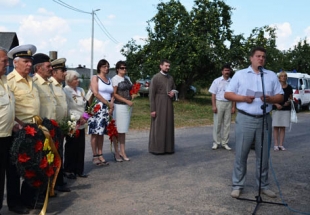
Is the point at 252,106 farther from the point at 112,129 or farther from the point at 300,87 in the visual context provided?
the point at 300,87

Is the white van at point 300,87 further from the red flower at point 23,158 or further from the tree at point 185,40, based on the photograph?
the red flower at point 23,158

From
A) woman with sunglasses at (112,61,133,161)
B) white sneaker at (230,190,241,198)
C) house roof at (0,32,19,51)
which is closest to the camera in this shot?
white sneaker at (230,190,241,198)

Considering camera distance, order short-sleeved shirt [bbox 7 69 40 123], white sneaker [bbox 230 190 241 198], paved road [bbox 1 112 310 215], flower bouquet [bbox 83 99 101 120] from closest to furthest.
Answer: short-sleeved shirt [bbox 7 69 40 123]
paved road [bbox 1 112 310 215]
white sneaker [bbox 230 190 241 198]
flower bouquet [bbox 83 99 101 120]

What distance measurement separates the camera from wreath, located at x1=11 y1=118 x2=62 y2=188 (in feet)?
Answer: 16.8

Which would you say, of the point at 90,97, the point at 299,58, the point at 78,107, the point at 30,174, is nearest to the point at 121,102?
the point at 90,97

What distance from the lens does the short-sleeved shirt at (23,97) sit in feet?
17.7

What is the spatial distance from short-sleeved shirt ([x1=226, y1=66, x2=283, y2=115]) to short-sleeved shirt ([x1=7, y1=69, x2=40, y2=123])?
271 centimetres

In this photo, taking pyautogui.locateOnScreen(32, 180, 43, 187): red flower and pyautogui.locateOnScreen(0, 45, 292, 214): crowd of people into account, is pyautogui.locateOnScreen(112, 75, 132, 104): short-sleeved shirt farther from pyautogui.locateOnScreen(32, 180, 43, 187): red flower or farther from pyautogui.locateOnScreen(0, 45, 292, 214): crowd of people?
pyautogui.locateOnScreen(32, 180, 43, 187): red flower

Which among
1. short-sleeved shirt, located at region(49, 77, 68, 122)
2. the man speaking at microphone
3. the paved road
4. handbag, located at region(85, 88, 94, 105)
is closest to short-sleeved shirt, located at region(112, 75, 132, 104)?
handbag, located at region(85, 88, 94, 105)

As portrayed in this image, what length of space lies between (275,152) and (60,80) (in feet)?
19.2

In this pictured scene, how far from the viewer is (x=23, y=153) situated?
5.11 metres

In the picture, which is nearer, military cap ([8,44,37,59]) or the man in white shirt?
military cap ([8,44,37,59])

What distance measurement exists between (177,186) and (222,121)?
13.9 ft

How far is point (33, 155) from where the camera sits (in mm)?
5160
